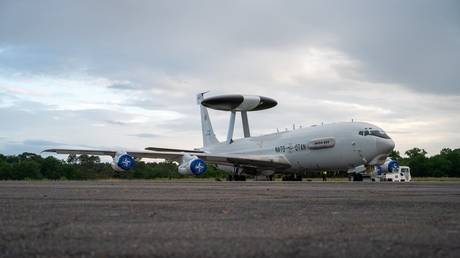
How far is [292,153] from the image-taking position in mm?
32219

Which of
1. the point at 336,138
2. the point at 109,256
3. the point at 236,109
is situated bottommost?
the point at 109,256

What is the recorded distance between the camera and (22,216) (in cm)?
484

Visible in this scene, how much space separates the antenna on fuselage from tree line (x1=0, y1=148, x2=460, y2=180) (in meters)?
7.16

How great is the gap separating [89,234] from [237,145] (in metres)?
36.7

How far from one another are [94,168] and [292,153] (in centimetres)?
3202

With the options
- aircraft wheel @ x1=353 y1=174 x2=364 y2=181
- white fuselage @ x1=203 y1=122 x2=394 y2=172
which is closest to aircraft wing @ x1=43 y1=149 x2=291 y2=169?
white fuselage @ x1=203 y1=122 x2=394 y2=172

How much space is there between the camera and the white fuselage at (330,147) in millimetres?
27203

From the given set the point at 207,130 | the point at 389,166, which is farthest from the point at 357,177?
the point at 207,130

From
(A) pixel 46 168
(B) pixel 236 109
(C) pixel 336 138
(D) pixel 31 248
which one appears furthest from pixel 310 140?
(A) pixel 46 168

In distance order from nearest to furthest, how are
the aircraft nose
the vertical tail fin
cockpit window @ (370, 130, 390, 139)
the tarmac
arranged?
1. the tarmac
2. the aircraft nose
3. cockpit window @ (370, 130, 390, 139)
4. the vertical tail fin

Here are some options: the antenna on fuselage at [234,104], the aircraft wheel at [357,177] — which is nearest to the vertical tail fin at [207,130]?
the antenna on fuselage at [234,104]

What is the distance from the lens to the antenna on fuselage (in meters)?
42.6

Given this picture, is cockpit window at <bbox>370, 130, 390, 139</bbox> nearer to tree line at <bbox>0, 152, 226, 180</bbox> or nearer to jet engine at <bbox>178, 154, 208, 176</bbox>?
jet engine at <bbox>178, 154, 208, 176</bbox>

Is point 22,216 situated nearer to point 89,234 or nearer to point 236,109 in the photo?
point 89,234
